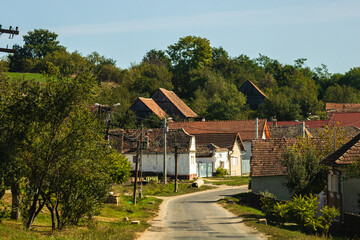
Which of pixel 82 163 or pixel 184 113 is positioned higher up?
pixel 184 113

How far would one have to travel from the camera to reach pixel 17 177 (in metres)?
20.7

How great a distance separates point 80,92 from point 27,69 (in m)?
87.0

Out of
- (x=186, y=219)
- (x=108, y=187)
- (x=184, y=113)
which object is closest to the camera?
(x=108, y=187)

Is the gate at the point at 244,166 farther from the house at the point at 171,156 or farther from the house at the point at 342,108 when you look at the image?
the house at the point at 342,108

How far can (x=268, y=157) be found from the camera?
36.6 metres

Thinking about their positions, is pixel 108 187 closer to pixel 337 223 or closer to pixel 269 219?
pixel 269 219

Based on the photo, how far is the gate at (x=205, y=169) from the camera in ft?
188

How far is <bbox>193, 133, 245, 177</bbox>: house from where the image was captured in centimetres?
5825

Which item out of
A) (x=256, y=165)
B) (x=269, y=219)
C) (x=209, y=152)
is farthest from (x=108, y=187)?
(x=209, y=152)

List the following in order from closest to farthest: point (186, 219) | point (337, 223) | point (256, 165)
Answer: point (337, 223) < point (186, 219) < point (256, 165)

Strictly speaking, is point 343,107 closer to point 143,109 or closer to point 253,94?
point 253,94

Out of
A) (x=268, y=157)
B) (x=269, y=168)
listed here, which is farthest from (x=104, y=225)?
(x=268, y=157)

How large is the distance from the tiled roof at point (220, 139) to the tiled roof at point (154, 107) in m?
14.8

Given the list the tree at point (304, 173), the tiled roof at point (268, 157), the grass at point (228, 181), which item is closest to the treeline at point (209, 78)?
the grass at point (228, 181)
